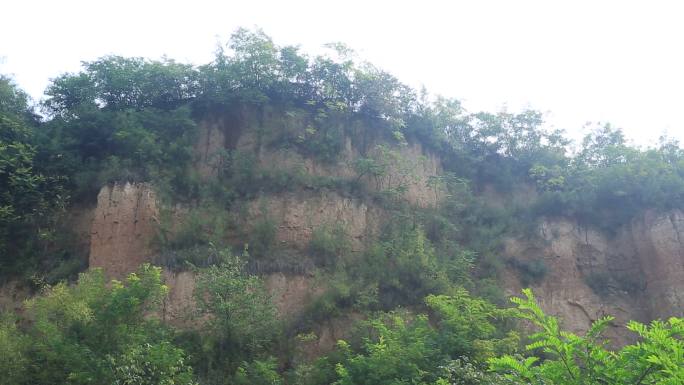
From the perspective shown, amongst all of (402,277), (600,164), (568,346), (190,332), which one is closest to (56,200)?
(190,332)

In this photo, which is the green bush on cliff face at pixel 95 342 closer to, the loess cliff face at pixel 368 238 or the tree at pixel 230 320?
the tree at pixel 230 320

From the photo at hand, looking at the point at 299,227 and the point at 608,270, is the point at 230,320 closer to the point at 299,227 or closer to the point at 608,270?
the point at 299,227

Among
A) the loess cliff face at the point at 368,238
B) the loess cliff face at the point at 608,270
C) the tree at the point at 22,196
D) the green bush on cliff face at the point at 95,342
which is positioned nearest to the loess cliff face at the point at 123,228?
the loess cliff face at the point at 368,238

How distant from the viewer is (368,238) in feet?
72.3

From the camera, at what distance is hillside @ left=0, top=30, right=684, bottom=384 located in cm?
1550

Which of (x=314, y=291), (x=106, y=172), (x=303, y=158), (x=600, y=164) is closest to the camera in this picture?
(x=314, y=291)

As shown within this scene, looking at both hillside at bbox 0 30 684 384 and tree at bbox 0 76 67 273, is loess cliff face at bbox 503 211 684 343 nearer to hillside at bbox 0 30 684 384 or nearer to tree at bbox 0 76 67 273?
hillside at bbox 0 30 684 384

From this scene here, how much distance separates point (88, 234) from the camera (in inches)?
815

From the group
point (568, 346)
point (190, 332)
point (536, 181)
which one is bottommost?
point (190, 332)

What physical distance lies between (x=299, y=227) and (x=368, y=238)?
8.03 feet

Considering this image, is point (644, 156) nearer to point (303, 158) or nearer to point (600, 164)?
point (600, 164)

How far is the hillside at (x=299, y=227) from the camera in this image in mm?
15500

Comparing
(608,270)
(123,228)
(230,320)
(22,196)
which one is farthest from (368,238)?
(22,196)

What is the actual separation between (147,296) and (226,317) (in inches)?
92.7
